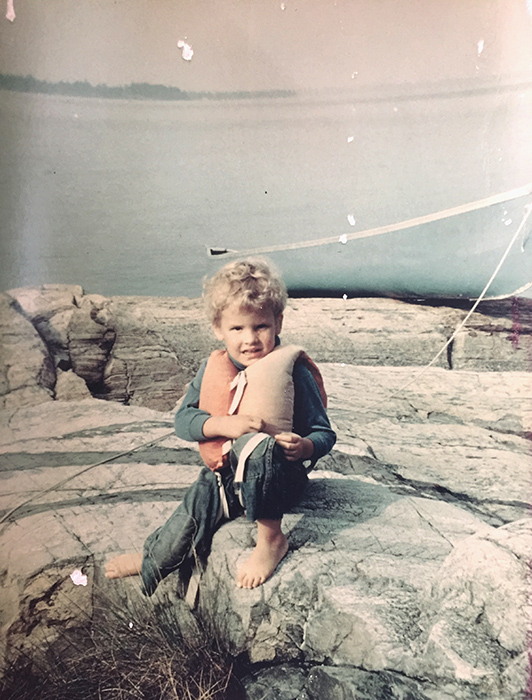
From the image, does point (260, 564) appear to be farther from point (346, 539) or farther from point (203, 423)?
point (203, 423)

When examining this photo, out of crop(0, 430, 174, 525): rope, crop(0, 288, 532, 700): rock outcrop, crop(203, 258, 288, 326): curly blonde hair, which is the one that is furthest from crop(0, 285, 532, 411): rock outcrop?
crop(203, 258, 288, 326): curly blonde hair

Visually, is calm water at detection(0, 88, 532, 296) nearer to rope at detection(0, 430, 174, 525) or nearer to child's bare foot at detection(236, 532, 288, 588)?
rope at detection(0, 430, 174, 525)

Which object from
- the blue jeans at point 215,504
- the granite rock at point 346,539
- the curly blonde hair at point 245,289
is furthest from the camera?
the curly blonde hair at point 245,289

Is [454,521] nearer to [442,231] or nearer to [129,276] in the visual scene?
[442,231]

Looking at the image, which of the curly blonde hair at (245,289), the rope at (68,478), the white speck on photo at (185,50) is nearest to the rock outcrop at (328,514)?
the rope at (68,478)

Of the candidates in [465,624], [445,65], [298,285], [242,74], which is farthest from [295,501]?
[445,65]

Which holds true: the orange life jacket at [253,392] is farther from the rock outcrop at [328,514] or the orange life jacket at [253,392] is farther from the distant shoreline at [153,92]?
the distant shoreline at [153,92]
